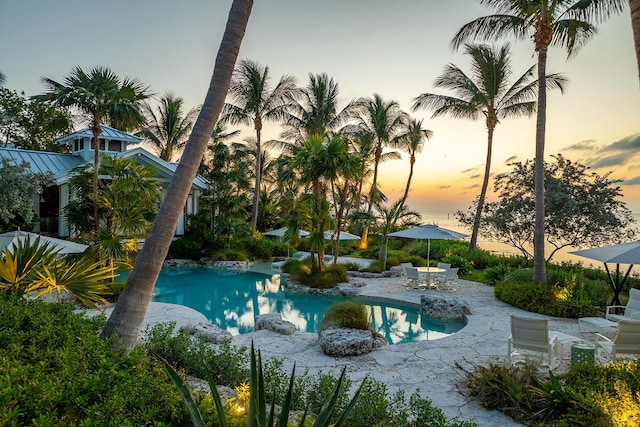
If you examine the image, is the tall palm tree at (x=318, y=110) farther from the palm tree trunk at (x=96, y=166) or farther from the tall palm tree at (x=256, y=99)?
the palm tree trunk at (x=96, y=166)

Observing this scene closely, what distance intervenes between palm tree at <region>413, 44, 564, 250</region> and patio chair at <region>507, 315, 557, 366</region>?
14157 mm

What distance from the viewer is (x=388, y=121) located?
2816 cm

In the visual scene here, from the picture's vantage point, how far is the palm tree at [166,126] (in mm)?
30866

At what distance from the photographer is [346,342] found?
7582 mm

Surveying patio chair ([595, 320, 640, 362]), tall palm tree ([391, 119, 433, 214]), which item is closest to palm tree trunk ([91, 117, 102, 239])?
patio chair ([595, 320, 640, 362])

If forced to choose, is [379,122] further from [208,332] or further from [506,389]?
[506,389]

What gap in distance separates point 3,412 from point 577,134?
2045 centimetres

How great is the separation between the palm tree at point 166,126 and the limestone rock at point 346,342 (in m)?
27.5

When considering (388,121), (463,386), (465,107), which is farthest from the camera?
(388,121)

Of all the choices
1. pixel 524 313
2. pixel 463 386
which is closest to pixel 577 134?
pixel 524 313

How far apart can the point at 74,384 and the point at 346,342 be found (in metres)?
5.66

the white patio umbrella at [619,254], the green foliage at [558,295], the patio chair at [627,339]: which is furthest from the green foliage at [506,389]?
the green foliage at [558,295]

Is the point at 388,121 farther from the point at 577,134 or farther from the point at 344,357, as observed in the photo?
the point at 344,357

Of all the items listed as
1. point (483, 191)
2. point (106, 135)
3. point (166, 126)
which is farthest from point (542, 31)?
point (166, 126)
